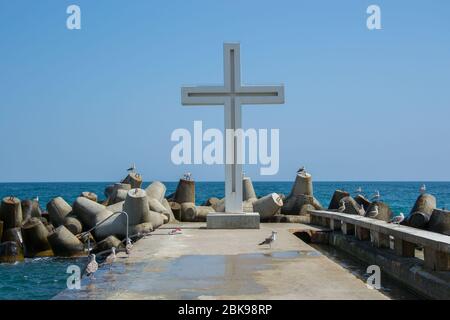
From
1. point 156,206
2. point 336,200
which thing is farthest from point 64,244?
point 336,200

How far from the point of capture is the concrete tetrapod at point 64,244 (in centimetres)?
1695

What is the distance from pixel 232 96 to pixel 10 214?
334 inches

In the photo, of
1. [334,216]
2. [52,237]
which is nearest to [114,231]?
[52,237]

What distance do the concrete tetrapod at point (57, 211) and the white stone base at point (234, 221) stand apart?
666 cm

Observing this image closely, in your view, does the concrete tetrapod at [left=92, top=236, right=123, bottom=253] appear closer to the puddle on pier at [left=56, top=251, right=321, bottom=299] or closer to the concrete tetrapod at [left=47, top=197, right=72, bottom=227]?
the concrete tetrapod at [left=47, top=197, right=72, bottom=227]

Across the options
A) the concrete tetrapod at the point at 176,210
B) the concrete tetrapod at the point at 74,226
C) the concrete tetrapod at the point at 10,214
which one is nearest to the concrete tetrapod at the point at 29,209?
the concrete tetrapod at the point at 10,214

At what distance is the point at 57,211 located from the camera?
20.9m

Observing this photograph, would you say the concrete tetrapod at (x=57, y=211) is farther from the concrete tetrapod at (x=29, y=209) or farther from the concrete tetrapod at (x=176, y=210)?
the concrete tetrapod at (x=176, y=210)

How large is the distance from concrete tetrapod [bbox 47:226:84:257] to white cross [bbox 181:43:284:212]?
15.1 ft

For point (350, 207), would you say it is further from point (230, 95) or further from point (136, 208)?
point (136, 208)

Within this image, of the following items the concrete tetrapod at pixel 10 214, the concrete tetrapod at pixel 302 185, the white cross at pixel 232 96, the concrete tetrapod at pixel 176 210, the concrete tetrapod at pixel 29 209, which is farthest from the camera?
the concrete tetrapod at pixel 302 185

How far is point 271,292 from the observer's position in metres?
7.39

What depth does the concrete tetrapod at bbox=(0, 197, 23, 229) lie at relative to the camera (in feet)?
63.2
